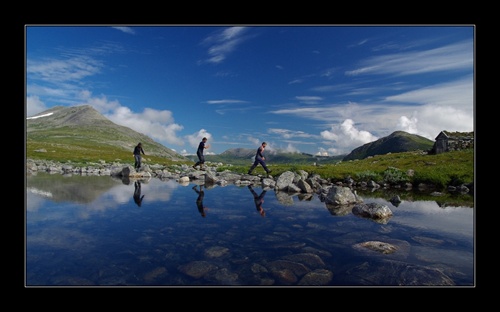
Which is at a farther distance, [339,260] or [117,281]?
[339,260]

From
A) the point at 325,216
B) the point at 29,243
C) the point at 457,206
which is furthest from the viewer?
the point at 457,206

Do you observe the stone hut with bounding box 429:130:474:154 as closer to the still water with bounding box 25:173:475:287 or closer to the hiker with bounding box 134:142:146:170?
the still water with bounding box 25:173:475:287

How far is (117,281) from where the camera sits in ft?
20.2

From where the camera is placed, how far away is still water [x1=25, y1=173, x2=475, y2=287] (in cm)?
647

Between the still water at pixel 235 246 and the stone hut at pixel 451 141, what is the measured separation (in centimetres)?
7841

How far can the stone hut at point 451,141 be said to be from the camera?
76.5 m

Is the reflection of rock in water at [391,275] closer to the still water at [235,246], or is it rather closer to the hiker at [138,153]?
the still water at [235,246]

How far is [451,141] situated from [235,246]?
308 feet

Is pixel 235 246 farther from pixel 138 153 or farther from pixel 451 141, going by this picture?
pixel 451 141

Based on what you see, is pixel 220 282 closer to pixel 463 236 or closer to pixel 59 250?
pixel 59 250

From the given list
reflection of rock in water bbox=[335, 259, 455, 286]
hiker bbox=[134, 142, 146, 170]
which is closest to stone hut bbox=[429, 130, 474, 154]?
hiker bbox=[134, 142, 146, 170]
